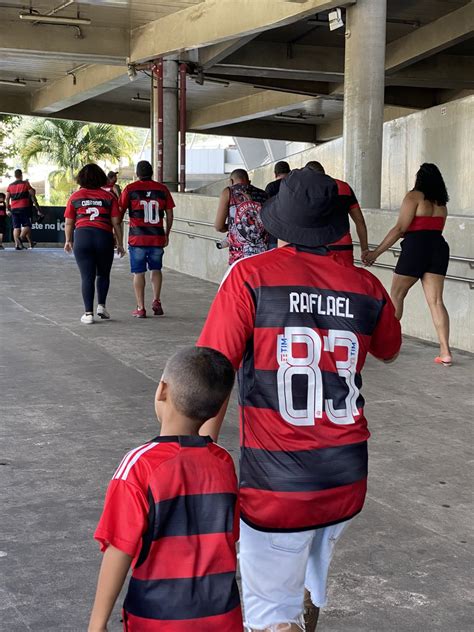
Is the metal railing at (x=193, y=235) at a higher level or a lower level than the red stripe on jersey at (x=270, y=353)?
lower

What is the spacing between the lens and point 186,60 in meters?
20.8

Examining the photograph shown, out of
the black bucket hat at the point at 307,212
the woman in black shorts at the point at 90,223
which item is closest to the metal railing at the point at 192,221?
the woman in black shorts at the point at 90,223

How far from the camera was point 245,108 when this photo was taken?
33.0m

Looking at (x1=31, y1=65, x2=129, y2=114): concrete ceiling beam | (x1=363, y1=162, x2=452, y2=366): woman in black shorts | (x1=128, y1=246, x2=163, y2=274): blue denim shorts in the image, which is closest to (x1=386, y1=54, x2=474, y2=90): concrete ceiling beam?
(x1=31, y1=65, x2=129, y2=114): concrete ceiling beam

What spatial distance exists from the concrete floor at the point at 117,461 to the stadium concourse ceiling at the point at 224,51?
686cm

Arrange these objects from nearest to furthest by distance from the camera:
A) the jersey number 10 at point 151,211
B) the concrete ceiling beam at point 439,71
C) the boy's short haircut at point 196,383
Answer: the boy's short haircut at point 196,383, the jersey number 10 at point 151,211, the concrete ceiling beam at point 439,71

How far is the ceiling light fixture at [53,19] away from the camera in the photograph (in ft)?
59.4

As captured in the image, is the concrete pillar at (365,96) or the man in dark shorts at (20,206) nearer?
the concrete pillar at (365,96)

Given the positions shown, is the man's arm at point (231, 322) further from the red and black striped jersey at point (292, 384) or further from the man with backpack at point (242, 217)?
the man with backpack at point (242, 217)

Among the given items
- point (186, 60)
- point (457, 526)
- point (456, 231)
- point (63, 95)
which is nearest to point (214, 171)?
point (63, 95)

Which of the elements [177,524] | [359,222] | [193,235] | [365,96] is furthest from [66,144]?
[177,524]

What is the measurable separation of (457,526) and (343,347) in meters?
2.27

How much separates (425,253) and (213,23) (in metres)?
10.2

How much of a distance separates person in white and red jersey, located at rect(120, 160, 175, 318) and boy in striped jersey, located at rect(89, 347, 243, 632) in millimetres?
8957
